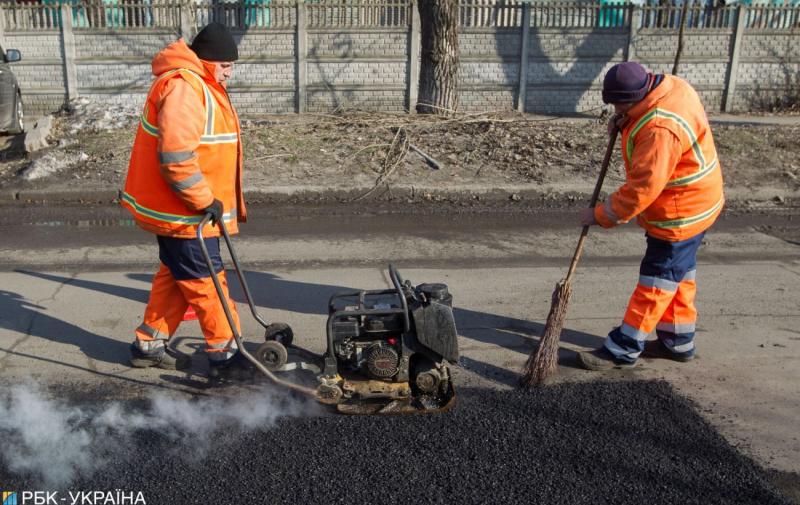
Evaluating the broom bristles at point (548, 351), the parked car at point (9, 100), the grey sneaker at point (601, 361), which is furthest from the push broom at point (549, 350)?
the parked car at point (9, 100)

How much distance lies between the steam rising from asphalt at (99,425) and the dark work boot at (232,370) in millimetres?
178

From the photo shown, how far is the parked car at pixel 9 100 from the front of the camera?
11377 millimetres

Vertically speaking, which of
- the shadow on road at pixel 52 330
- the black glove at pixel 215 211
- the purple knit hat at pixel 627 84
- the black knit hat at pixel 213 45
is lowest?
the shadow on road at pixel 52 330

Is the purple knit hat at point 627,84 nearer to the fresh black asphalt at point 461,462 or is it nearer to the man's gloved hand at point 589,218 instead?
the man's gloved hand at point 589,218

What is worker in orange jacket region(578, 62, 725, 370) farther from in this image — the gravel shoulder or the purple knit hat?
the gravel shoulder

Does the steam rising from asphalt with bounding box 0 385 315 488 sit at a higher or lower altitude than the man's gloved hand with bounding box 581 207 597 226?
lower

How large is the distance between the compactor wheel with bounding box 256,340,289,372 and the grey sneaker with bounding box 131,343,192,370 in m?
0.72

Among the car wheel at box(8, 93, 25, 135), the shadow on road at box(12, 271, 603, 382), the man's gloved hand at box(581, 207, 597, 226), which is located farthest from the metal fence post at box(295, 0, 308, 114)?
the man's gloved hand at box(581, 207, 597, 226)

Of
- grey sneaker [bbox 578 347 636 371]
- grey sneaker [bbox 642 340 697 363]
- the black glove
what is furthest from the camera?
grey sneaker [bbox 642 340 697 363]

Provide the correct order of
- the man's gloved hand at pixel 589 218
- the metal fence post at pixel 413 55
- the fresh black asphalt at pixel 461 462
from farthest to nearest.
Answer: the metal fence post at pixel 413 55 → the man's gloved hand at pixel 589 218 → the fresh black asphalt at pixel 461 462

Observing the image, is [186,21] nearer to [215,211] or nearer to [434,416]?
[215,211]

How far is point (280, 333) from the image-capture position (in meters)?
4.68

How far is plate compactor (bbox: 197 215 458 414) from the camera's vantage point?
4000mm

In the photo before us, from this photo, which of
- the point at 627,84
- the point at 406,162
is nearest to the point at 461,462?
the point at 627,84
